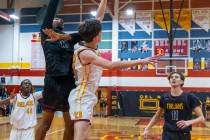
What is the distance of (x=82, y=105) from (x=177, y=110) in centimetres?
186

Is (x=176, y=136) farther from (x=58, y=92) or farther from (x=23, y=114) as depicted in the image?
(x=23, y=114)

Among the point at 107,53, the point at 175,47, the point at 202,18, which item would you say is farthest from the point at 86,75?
the point at 107,53

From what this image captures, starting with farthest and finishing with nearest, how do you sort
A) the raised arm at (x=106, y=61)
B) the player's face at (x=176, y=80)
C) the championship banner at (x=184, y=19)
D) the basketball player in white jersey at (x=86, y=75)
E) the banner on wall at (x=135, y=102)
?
the championship banner at (x=184, y=19) → the banner on wall at (x=135, y=102) → the player's face at (x=176, y=80) → the basketball player in white jersey at (x=86, y=75) → the raised arm at (x=106, y=61)

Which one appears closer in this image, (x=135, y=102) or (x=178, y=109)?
(x=178, y=109)

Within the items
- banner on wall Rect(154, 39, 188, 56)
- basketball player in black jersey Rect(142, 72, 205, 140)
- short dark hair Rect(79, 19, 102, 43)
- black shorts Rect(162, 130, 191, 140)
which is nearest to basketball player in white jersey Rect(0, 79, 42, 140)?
basketball player in black jersey Rect(142, 72, 205, 140)

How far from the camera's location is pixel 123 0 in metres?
19.0

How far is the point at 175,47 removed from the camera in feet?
58.9

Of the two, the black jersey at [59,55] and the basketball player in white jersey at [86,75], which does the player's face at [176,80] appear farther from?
the basketball player in white jersey at [86,75]

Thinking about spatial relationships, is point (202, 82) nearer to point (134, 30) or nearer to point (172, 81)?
point (134, 30)

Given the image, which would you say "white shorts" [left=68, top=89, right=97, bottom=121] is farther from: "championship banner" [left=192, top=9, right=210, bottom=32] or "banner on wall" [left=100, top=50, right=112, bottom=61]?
"banner on wall" [left=100, top=50, right=112, bottom=61]

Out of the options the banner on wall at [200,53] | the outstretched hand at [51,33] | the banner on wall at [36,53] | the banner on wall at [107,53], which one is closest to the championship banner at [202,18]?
the banner on wall at [200,53]

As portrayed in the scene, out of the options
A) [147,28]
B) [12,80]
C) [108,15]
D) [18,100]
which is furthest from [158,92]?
[18,100]

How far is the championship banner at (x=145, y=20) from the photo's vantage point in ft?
60.2

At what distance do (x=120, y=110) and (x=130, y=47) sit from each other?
123 inches
